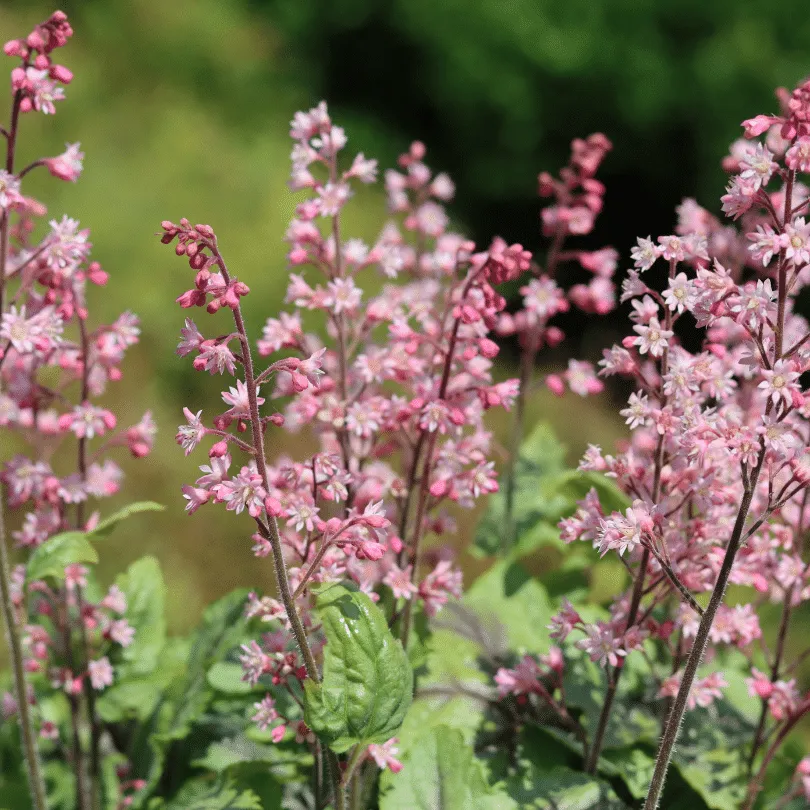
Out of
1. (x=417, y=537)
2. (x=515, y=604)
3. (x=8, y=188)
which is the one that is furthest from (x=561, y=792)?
(x=8, y=188)

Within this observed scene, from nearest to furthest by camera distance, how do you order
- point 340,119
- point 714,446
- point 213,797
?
point 714,446, point 213,797, point 340,119

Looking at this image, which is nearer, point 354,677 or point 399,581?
point 354,677

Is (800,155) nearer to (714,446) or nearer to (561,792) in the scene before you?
(714,446)

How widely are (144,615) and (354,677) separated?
3.37ft

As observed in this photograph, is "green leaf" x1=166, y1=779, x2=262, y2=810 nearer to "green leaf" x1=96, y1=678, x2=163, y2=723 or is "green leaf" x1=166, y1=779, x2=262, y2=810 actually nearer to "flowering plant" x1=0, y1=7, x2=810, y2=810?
"flowering plant" x1=0, y1=7, x2=810, y2=810

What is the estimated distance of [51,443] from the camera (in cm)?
203

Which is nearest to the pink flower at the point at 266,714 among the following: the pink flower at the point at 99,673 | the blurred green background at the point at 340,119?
the pink flower at the point at 99,673

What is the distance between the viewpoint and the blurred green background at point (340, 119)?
526cm

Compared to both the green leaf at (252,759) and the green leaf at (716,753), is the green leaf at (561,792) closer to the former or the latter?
the green leaf at (716,753)

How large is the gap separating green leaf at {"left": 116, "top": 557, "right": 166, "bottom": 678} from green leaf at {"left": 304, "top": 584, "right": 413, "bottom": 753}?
0.96 m

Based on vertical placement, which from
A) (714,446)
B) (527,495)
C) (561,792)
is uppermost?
(527,495)

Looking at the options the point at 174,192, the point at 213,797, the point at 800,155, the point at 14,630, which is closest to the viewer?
the point at 800,155

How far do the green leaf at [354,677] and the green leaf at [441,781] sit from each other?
30 centimetres

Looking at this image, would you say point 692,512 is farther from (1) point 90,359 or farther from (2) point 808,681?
(2) point 808,681
